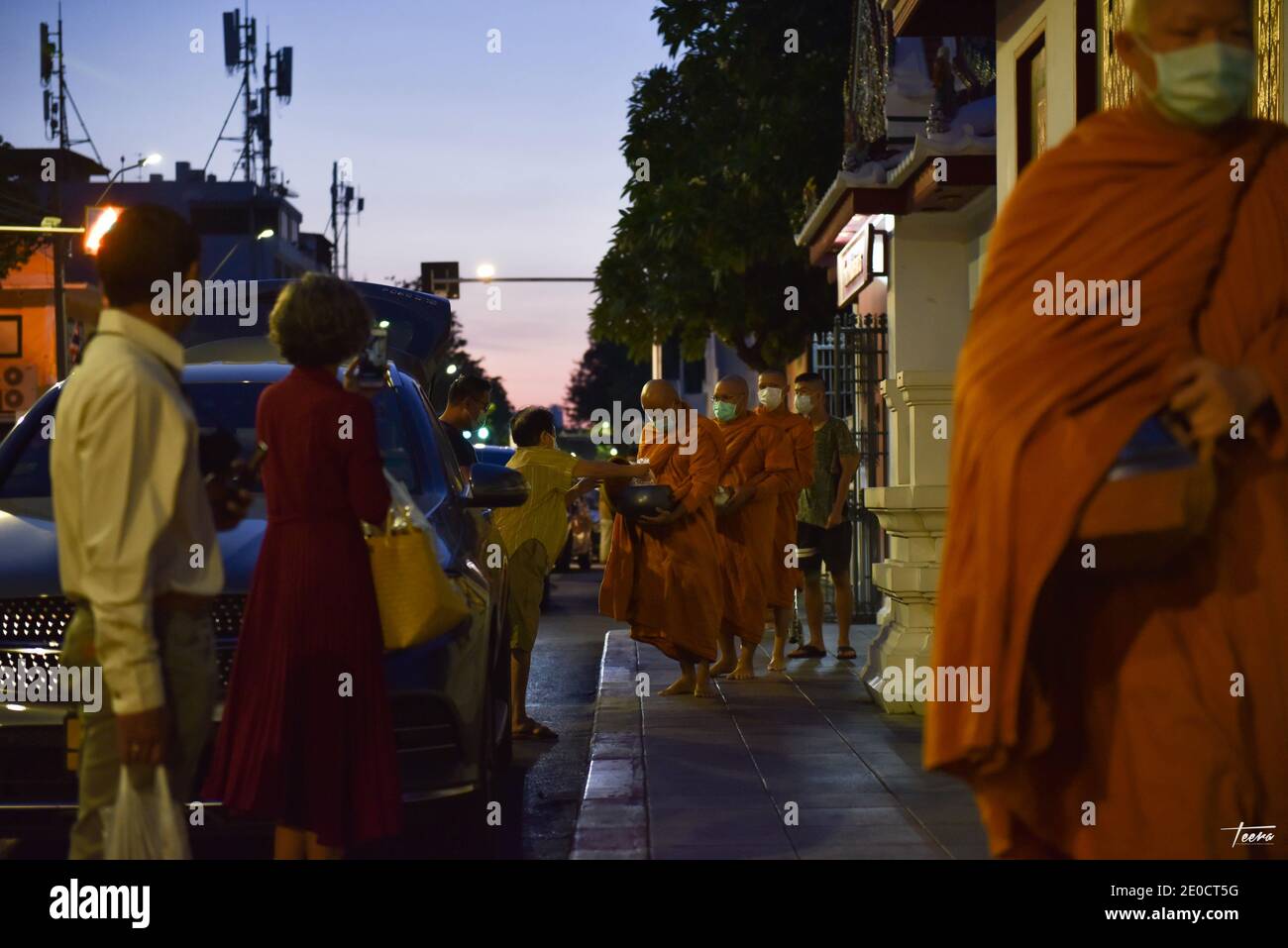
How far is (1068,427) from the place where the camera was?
3.81 m

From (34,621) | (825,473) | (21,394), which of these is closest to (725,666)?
(825,473)

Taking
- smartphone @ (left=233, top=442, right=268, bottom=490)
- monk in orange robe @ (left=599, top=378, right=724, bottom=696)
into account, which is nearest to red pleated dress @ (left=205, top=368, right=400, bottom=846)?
smartphone @ (left=233, top=442, right=268, bottom=490)

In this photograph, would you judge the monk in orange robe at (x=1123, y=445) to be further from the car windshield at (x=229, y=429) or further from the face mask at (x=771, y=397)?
the face mask at (x=771, y=397)

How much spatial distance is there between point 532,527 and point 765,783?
2381 mm

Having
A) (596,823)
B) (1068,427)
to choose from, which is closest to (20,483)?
(596,823)

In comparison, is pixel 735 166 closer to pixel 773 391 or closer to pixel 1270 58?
pixel 773 391

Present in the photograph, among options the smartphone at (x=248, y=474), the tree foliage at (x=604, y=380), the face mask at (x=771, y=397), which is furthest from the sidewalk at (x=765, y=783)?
the tree foliage at (x=604, y=380)

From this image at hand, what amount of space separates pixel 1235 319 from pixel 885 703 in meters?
7.02

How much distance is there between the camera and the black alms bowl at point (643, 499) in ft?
36.5

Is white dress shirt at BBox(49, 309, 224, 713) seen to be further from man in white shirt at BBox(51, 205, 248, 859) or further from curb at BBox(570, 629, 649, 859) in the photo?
curb at BBox(570, 629, 649, 859)

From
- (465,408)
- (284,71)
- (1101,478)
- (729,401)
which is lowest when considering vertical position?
(1101,478)

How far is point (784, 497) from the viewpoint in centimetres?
1336

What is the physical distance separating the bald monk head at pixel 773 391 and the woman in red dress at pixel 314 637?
8.25 metres

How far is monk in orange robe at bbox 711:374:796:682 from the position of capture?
1254 cm
